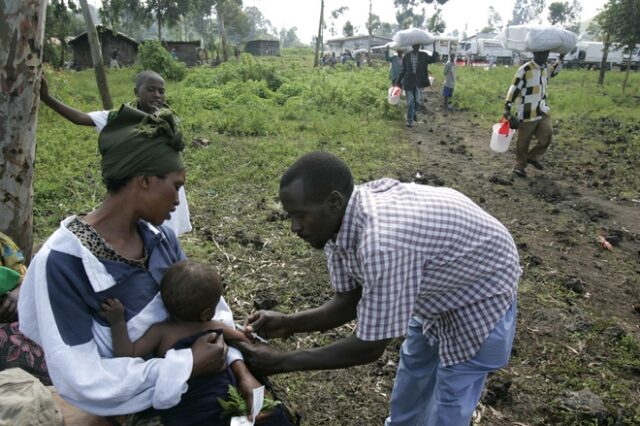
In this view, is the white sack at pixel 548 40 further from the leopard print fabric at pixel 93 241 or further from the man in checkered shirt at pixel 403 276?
the leopard print fabric at pixel 93 241

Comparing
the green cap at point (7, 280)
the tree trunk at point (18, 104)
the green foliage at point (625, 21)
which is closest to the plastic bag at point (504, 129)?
the tree trunk at point (18, 104)

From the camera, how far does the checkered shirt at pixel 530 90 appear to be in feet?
22.4

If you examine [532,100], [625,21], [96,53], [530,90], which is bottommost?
[532,100]

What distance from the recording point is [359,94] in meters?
12.8

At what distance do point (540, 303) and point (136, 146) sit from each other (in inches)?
134

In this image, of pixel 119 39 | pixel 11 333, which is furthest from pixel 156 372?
pixel 119 39

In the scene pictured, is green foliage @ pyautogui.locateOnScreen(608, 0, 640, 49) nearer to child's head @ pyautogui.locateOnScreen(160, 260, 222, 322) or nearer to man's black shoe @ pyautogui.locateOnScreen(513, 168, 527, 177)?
man's black shoe @ pyautogui.locateOnScreen(513, 168, 527, 177)

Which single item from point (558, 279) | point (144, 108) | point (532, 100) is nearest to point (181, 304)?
point (144, 108)

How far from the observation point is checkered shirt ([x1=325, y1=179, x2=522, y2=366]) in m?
1.61

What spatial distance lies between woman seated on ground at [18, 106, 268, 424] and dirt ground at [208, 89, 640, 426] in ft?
2.08

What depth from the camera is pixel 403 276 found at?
5.28 ft

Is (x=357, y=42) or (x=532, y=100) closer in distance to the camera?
(x=532, y=100)

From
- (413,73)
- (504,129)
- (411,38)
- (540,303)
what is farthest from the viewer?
(411,38)

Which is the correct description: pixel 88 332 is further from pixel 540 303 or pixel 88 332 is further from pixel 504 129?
pixel 504 129
